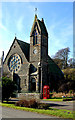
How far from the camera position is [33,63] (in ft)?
127

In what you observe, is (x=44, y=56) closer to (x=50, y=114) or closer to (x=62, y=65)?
(x=62, y=65)

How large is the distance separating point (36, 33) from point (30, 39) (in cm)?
218

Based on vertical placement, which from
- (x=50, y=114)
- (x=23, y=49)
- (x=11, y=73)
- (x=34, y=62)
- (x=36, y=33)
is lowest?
(x=50, y=114)

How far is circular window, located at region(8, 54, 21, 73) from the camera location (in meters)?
42.2

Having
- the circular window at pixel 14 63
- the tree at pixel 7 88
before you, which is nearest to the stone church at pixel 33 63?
the circular window at pixel 14 63

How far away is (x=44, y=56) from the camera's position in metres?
39.4

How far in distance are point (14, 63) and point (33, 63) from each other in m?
6.97

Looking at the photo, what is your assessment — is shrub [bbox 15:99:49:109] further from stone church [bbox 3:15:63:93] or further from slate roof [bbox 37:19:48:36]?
slate roof [bbox 37:19:48:36]

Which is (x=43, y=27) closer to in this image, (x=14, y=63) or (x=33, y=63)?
(x=33, y=63)

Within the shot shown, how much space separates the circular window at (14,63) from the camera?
42250 millimetres

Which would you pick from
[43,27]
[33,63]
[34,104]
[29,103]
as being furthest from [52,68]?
[34,104]

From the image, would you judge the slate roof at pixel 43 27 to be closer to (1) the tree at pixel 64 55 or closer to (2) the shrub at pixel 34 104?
(1) the tree at pixel 64 55

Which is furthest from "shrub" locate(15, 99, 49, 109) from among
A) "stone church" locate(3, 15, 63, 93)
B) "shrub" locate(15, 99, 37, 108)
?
"stone church" locate(3, 15, 63, 93)

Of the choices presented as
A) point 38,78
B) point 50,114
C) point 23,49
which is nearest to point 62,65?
point 23,49
